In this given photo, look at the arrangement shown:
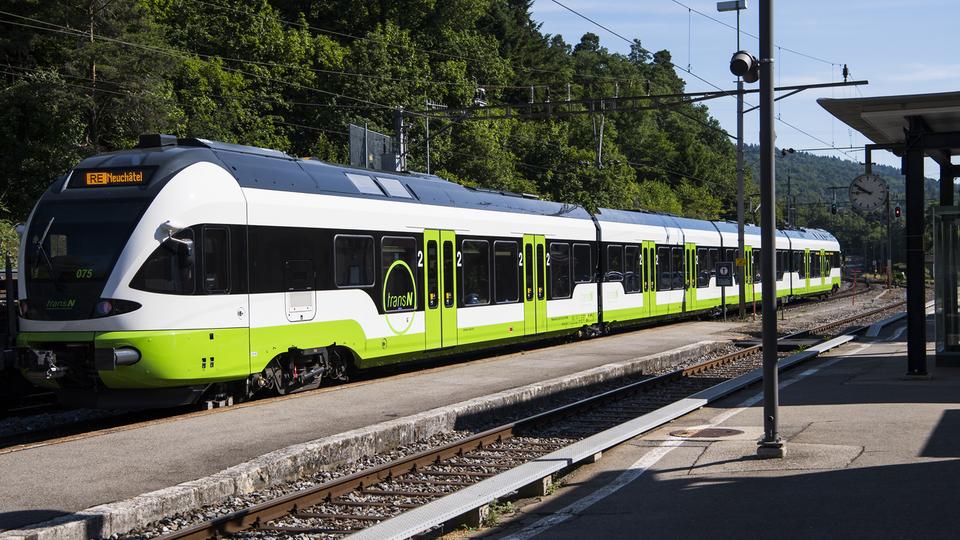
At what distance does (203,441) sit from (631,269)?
1890 centimetres

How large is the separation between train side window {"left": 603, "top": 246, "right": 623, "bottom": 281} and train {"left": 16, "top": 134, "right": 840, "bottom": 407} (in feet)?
16.8

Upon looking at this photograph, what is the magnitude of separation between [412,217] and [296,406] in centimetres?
Result: 521

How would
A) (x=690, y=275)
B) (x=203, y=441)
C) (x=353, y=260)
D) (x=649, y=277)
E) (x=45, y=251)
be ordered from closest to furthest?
(x=203, y=441) < (x=45, y=251) < (x=353, y=260) < (x=649, y=277) < (x=690, y=275)

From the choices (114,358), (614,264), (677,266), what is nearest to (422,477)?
(114,358)

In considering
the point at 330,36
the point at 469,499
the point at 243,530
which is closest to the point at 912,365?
the point at 469,499

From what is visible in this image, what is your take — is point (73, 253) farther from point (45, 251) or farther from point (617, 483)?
point (617, 483)

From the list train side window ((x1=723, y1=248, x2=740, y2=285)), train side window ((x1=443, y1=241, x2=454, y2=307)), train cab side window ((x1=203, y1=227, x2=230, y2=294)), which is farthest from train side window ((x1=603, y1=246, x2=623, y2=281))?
train cab side window ((x1=203, y1=227, x2=230, y2=294))

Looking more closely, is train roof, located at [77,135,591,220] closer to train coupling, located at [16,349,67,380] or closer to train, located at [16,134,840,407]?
train, located at [16,134,840,407]

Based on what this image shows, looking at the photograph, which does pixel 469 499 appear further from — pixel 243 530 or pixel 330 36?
pixel 330 36

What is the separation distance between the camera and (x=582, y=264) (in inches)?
984

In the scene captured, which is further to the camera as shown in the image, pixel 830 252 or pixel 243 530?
pixel 830 252

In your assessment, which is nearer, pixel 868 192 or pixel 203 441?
pixel 203 441

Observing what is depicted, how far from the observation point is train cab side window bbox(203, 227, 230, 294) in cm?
1318

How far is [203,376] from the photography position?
42.7ft
